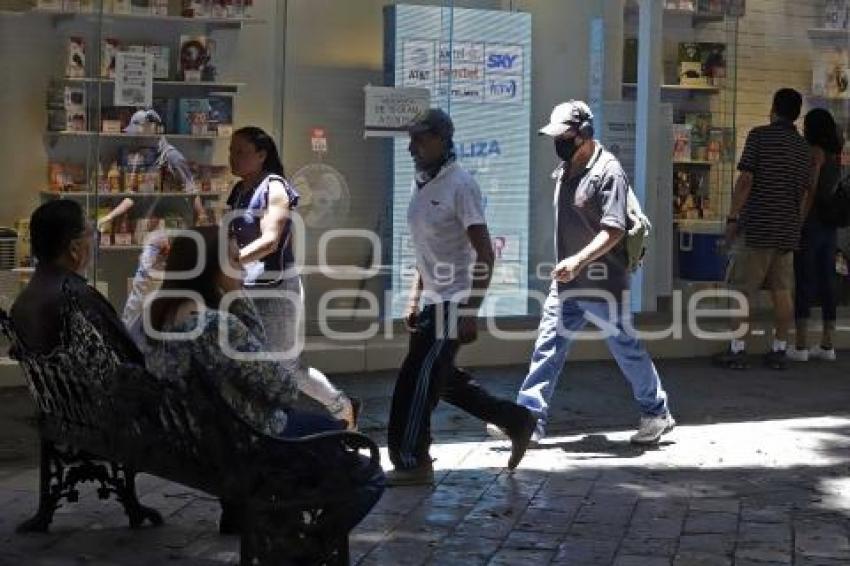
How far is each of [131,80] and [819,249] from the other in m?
5.39

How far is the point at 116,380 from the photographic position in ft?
17.8

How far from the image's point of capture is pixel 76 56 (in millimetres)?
9711

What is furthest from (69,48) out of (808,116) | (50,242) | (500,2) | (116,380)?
(808,116)

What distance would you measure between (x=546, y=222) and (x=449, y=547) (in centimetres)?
570

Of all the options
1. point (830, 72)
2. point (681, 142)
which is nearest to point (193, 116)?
point (681, 142)

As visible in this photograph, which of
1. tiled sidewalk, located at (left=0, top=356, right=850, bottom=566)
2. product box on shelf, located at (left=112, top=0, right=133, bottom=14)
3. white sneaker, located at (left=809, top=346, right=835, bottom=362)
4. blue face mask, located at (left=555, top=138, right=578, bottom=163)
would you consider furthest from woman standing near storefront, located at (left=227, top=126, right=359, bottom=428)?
white sneaker, located at (left=809, top=346, right=835, bottom=362)

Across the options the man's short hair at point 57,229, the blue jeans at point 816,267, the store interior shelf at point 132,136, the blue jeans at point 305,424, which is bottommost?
the blue jeans at point 305,424

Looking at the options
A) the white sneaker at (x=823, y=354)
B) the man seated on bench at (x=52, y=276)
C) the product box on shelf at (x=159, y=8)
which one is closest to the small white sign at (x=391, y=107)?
the product box on shelf at (x=159, y=8)

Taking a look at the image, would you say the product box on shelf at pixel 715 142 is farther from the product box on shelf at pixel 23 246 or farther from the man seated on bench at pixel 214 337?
the man seated on bench at pixel 214 337

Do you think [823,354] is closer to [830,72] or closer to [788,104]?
[788,104]

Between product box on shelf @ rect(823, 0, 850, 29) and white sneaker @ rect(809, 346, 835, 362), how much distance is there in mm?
2879

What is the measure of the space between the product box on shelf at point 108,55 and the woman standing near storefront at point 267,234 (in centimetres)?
295

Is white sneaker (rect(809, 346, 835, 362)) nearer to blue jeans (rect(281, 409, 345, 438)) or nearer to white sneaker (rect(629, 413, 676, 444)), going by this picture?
white sneaker (rect(629, 413, 676, 444))

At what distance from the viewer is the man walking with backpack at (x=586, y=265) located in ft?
24.9
